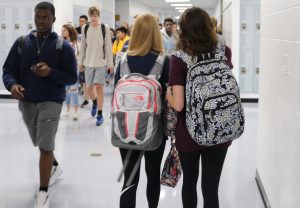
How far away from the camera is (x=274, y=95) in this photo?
10.9 feet

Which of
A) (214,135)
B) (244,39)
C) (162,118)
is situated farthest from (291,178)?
(244,39)

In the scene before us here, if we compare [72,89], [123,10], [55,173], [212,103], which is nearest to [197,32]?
[212,103]

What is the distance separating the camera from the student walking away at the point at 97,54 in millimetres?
6848

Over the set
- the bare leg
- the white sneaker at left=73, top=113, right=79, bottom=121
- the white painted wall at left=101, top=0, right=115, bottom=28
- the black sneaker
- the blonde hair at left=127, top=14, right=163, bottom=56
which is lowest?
the white sneaker at left=73, top=113, right=79, bottom=121

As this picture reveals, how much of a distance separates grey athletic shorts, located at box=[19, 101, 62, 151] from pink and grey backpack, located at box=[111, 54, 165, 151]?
0.90 m

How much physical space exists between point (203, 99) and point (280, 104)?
889 mm

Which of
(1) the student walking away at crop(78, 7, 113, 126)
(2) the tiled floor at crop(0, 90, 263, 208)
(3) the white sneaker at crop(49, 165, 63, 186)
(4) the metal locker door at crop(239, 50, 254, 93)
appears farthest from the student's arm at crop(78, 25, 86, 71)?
(4) the metal locker door at crop(239, 50, 254, 93)

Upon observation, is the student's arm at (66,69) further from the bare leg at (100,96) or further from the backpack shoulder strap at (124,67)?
the bare leg at (100,96)

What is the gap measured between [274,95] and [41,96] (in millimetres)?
1661

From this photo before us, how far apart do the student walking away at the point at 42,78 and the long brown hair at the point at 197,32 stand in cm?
122

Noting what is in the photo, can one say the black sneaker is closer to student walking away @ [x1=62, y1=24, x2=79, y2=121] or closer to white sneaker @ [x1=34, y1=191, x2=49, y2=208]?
student walking away @ [x1=62, y1=24, x2=79, y2=121]

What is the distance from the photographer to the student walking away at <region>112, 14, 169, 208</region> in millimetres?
2602

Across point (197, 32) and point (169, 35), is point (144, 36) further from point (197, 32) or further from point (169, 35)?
point (169, 35)

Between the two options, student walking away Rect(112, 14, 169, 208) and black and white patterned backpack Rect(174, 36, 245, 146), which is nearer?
black and white patterned backpack Rect(174, 36, 245, 146)
